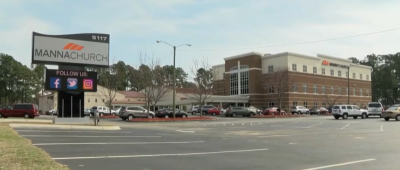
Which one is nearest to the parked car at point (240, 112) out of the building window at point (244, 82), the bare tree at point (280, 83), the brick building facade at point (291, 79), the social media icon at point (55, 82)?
the bare tree at point (280, 83)

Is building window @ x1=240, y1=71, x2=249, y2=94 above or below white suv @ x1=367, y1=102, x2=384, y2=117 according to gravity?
above

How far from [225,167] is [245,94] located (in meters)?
69.5

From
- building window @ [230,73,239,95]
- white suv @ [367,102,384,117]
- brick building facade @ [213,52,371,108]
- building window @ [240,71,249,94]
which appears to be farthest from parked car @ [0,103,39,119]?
building window @ [230,73,239,95]

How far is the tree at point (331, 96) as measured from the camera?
79.4 m

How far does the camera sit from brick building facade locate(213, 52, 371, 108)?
73062 mm

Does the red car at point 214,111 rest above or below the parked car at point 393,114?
below

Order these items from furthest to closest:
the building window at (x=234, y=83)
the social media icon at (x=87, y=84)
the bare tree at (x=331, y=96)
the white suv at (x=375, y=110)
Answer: the building window at (x=234, y=83) → the bare tree at (x=331, y=96) → the white suv at (x=375, y=110) → the social media icon at (x=87, y=84)

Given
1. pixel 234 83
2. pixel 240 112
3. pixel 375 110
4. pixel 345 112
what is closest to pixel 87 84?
pixel 240 112

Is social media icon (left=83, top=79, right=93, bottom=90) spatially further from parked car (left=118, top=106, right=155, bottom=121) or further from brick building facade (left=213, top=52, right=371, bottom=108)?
brick building facade (left=213, top=52, right=371, bottom=108)

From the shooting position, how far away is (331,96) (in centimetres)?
8144

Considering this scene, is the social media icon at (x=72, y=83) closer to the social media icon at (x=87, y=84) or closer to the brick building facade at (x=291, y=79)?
the social media icon at (x=87, y=84)

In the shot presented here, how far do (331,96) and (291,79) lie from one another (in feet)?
53.7

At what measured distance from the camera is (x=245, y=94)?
78000mm

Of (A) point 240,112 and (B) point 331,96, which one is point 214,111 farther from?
(B) point 331,96
